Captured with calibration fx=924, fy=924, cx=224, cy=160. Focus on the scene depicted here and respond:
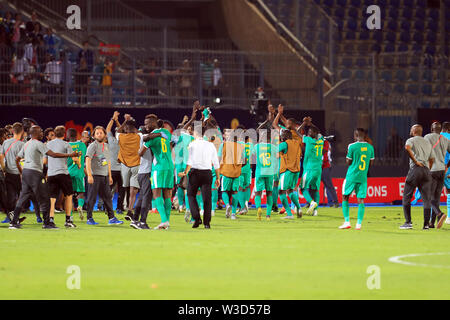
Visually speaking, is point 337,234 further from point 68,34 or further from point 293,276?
point 68,34

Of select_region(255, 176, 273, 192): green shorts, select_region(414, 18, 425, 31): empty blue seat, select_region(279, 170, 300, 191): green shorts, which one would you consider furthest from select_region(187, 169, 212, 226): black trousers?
select_region(414, 18, 425, 31): empty blue seat

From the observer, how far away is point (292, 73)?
3272cm

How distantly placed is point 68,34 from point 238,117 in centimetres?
749

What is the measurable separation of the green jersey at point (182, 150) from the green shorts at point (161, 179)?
3.55 metres

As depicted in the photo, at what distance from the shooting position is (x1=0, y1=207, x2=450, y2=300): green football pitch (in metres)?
10.1

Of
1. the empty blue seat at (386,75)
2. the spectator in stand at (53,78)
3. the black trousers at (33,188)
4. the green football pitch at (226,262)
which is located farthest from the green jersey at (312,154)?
the empty blue seat at (386,75)

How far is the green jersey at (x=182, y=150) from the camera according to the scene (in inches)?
851

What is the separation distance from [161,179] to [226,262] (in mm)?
5267

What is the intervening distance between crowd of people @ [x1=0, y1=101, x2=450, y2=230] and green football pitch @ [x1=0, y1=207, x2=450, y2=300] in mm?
686

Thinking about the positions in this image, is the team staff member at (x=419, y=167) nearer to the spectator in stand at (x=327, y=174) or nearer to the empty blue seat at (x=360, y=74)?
the spectator in stand at (x=327, y=174)

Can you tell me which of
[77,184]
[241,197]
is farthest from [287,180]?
[77,184]

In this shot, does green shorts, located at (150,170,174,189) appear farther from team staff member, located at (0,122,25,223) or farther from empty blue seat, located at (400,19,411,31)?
empty blue seat, located at (400,19,411,31)

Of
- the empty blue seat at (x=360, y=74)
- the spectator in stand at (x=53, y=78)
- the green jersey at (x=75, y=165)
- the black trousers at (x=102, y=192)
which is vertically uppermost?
the empty blue seat at (x=360, y=74)
